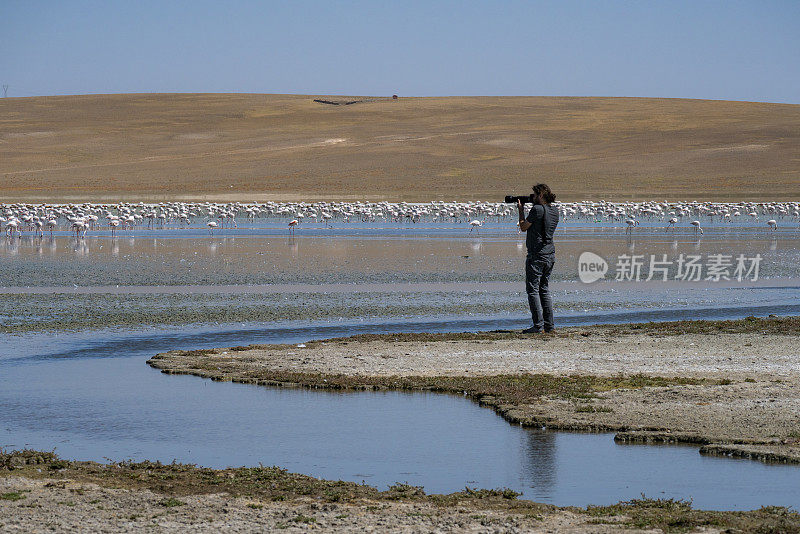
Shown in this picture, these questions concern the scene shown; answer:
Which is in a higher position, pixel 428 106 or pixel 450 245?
pixel 428 106

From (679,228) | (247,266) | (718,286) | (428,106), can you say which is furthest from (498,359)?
(428,106)

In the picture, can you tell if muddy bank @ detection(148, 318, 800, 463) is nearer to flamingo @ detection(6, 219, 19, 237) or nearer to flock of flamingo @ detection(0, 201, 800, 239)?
flamingo @ detection(6, 219, 19, 237)

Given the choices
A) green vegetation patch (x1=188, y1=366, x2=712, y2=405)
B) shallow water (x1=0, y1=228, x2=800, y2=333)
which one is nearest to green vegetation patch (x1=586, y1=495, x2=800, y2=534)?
green vegetation patch (x1=188, y1=366, x2=712, y2=405)

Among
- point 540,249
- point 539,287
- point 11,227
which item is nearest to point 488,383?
point 540,249

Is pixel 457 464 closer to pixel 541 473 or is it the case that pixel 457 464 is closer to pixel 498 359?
pixel 541 473

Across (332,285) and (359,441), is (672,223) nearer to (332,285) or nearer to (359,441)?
(332,285)

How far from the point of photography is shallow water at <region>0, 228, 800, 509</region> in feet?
27.5

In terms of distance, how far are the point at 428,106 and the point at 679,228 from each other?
9087 cm

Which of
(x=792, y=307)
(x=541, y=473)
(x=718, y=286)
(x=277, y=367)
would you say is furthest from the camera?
(x=718, y=286)

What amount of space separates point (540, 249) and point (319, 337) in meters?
3.38

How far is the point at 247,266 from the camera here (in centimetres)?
2756

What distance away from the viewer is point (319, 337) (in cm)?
1588

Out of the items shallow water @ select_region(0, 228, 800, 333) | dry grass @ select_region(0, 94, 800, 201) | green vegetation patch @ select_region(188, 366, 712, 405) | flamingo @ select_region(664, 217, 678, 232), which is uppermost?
dry grass @ select_region(0, 94, 800, 201)

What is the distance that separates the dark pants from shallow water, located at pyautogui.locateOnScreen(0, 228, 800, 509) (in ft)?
5.12
